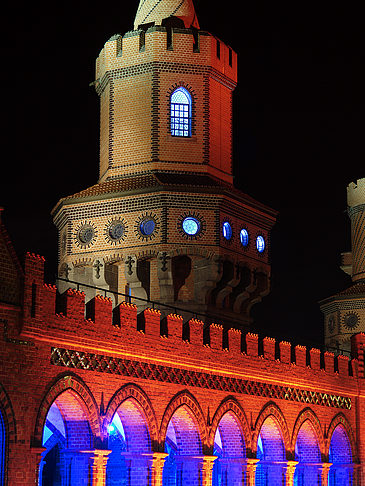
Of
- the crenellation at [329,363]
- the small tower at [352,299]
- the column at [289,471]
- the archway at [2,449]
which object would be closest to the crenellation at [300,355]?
the crenellation at [329,363]

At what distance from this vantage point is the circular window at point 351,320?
49750 millimetres

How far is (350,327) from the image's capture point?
164 feet

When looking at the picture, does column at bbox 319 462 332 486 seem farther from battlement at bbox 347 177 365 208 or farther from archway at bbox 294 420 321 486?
battlement at bbox 347 177 365 208

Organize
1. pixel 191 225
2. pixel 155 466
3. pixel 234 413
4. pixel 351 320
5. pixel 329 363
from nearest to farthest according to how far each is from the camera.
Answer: pixel 155 466 < pixel 234 413 < pixel 191 225 < pixel 329 363 < pixel 351 320

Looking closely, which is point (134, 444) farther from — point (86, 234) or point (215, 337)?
point (86, 234)

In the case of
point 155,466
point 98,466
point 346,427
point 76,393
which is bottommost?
point 98,466

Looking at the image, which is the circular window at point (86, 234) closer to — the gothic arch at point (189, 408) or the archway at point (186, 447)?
the archway at point (186, 447)

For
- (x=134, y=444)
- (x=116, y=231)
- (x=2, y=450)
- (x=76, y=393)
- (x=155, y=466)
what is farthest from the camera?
(x=116, y=231)

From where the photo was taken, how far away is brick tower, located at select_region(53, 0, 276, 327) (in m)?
35.5

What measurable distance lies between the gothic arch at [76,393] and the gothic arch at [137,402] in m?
0.33

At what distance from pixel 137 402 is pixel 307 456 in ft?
32.4

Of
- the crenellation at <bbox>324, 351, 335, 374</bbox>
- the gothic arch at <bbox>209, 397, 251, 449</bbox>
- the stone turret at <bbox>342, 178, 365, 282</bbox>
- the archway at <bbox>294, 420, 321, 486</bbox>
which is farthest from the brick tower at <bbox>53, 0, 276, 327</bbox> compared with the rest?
the stone turret at <bbox>342, 178, 365, 282</bbox>

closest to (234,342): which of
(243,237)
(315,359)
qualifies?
(315,359)

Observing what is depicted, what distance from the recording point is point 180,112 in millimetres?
37344
